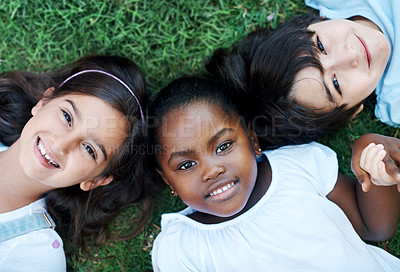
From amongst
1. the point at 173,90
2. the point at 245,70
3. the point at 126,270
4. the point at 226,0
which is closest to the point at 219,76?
the point at 245,70

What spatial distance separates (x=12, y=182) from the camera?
73.9 inches

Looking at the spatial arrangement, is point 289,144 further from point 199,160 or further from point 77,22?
point 77,22

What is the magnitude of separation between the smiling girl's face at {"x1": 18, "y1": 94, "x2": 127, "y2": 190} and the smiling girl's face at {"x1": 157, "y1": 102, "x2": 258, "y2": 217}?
0.27 meters

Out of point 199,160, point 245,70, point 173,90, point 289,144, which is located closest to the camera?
point 199,160

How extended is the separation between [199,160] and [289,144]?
25.2 inches

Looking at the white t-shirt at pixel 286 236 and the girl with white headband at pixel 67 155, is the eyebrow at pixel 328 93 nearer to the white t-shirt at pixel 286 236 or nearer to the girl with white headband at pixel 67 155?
the white t-shirt at pixel 286 236

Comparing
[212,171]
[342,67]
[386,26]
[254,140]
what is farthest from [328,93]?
[212,171]

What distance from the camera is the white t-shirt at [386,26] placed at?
1.89 m

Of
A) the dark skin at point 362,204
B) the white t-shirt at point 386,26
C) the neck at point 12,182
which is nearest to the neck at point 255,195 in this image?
the dark skin at point 362,204

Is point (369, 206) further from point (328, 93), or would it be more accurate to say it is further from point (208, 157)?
point (208, 157)

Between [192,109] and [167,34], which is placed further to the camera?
[167,34]

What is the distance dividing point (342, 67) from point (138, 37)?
45.6 inches

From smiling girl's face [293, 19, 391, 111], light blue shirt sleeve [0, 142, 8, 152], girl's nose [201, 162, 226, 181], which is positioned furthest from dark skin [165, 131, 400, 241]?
light blue shirt sleeve [0, 142, 8, 152]

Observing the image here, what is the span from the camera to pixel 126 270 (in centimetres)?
214
